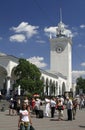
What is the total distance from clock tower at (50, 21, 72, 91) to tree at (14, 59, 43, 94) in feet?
163

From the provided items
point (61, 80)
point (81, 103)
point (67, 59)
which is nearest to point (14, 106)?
point (81, 103)

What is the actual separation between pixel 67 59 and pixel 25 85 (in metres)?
53.7

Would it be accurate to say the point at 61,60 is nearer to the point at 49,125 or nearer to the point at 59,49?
the point at 59,49

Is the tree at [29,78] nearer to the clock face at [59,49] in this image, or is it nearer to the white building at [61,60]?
the white building at [61,60]

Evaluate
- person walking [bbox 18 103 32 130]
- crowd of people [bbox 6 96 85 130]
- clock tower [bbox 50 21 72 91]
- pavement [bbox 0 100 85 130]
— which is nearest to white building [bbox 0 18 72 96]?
clock tower [bbox 50 21 72 91]

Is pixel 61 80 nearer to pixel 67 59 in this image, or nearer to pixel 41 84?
pixel 67 59

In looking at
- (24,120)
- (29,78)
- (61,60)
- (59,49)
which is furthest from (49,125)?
(59,49)

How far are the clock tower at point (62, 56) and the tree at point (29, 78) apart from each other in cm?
4956

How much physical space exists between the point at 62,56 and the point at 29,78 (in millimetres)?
52991

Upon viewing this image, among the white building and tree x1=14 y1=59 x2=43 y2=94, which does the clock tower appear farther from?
tree x1=14 y1=59 x2=43 y2=94

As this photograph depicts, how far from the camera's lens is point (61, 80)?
95.2 m

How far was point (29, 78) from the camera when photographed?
1999 inches

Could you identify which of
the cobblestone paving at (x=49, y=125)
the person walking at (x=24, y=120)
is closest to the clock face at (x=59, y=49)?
the cobblestone paving at (x=49, y=125)

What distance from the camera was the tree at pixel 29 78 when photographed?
1948 inches
